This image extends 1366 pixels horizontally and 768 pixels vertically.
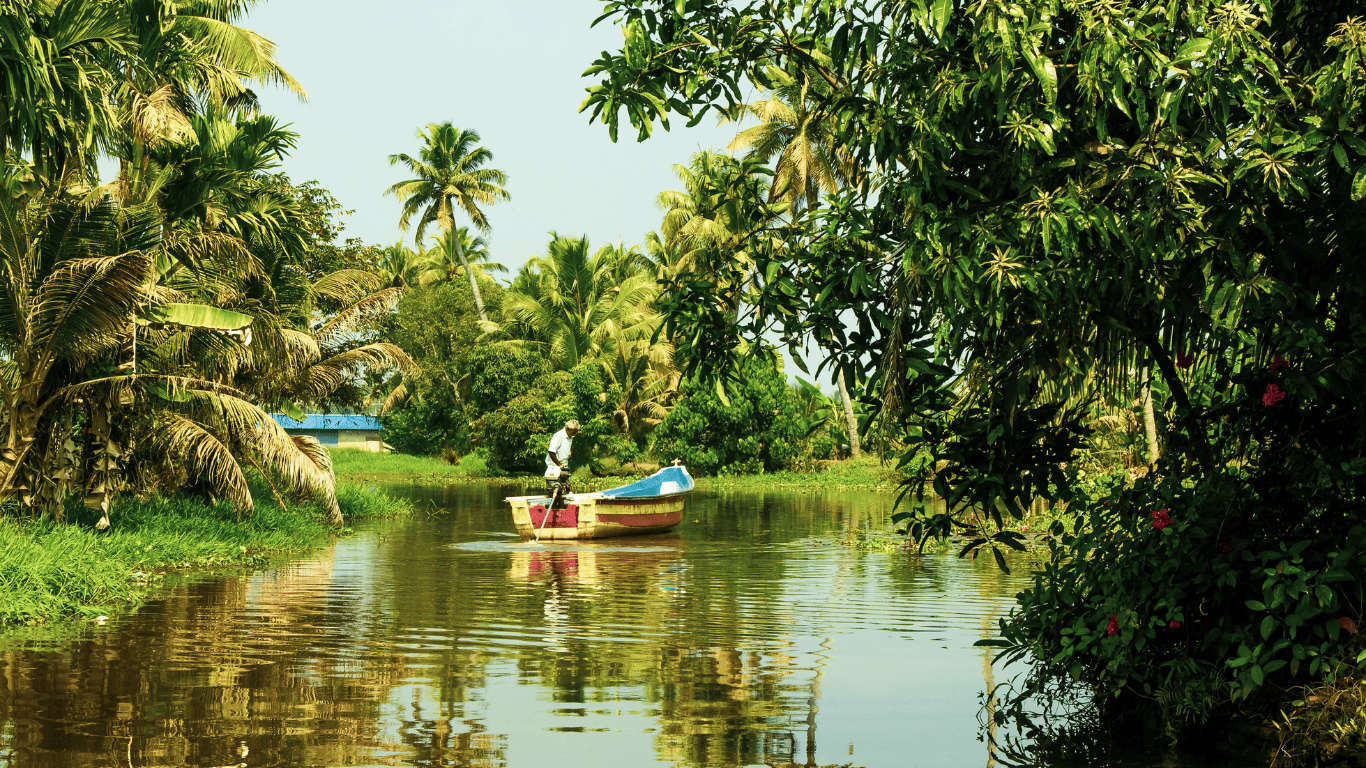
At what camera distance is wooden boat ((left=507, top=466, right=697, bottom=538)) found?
2236cm

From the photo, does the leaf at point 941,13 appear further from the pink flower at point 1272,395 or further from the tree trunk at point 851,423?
the tree trunk at point 851,423

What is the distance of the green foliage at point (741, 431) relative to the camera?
49750mm

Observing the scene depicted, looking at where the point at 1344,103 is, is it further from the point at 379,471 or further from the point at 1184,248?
the point at 379,471

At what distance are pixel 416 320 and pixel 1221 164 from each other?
50161 millimetres

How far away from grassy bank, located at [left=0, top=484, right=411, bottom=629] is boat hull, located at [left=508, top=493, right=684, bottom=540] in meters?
3.70

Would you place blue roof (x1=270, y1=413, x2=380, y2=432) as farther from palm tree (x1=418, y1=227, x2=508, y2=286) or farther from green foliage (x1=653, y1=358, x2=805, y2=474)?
green foliage (x1=653, y1=358, x2=805, y2=474)

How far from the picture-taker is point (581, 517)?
22.6 meters

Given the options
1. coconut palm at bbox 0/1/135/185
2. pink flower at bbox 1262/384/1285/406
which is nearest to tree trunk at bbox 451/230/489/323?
coconut palm at bbox 0/1/135/185

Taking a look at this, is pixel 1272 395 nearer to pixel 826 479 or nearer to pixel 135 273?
pixel 135 273

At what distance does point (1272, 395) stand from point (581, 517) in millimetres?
16559

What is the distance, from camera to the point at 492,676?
9.92 m

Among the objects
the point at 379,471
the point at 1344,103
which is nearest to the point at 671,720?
the point at 1344,103

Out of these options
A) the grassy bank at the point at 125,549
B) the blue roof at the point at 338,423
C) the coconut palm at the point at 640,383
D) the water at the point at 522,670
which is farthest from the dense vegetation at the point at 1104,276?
the blue roof at the point at 338,423

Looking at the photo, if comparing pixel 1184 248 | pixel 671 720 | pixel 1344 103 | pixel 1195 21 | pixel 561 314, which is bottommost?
pixel 671 720
